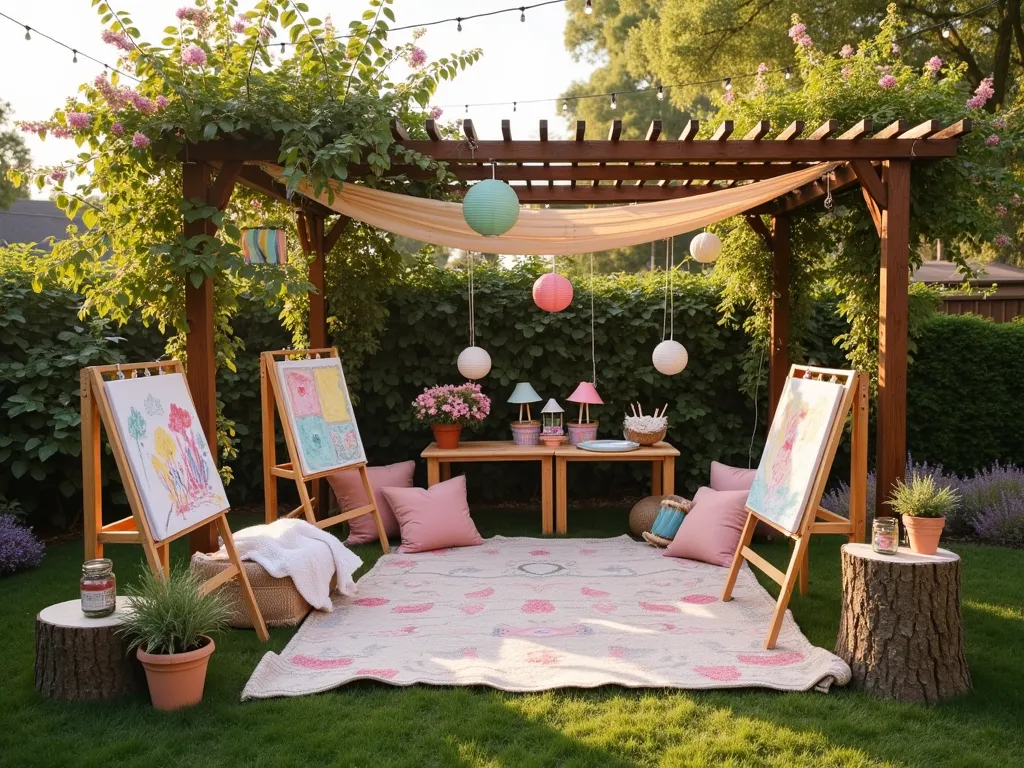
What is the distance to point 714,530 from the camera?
17.1 ft

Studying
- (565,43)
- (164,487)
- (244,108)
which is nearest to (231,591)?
(164,487)

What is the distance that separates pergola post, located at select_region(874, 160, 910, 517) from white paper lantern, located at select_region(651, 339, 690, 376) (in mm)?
1744

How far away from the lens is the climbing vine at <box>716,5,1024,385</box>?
491 cm

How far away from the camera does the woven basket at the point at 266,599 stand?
403cm

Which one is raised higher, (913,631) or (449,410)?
(449,410)

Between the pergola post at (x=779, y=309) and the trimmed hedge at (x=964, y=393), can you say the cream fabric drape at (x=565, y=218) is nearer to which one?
the pergola post at (x=779, y=309)

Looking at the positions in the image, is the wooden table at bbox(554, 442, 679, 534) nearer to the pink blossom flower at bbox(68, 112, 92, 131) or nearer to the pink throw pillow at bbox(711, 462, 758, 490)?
the pink throw pillow at bbox(711, 462, 758, 490)

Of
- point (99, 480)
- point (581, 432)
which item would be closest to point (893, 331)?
point (581, 432)

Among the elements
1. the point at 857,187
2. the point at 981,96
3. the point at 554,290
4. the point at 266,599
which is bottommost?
the point at 266,599

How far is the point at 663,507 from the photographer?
5715 millimetres

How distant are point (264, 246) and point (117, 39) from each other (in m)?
1.25

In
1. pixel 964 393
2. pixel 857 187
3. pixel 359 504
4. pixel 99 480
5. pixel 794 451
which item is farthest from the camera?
pixel 964 393

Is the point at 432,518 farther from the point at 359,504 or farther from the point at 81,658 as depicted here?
the point at 81,658

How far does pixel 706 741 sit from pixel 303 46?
3922 mm
